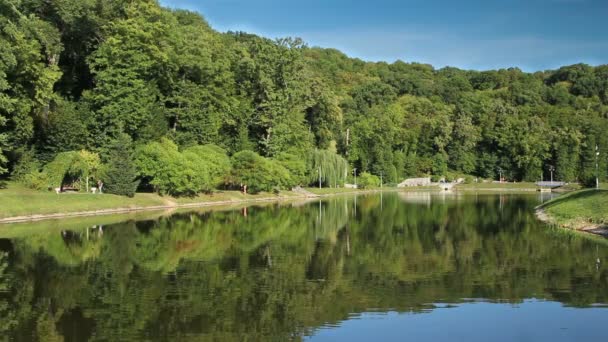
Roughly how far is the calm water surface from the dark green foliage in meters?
17.1

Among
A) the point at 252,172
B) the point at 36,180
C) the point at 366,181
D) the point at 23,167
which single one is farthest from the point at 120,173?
the point at 366,181

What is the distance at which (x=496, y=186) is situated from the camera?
387 ft

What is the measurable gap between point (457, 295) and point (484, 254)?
29.9 feet

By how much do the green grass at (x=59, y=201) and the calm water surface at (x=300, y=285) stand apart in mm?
7233

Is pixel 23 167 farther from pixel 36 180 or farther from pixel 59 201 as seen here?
pixel 59 201

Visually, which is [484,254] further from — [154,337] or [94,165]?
[94,165]

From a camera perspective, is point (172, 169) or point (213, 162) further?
point (213, 162)

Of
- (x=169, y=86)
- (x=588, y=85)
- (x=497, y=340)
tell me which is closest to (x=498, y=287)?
(x=497, y=340)

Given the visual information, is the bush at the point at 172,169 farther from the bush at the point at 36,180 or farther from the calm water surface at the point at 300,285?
the calm water surface at the point at 300,285

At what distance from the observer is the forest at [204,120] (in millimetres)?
52656

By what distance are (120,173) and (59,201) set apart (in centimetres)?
771

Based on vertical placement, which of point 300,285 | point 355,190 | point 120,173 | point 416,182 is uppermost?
point 120,173

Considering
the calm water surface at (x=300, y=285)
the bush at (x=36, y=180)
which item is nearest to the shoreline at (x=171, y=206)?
the bush at (x=36, y=180)

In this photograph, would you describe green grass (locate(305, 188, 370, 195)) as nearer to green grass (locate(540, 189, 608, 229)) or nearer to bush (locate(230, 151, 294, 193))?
bush (locate(230, 151, 294, 193))
